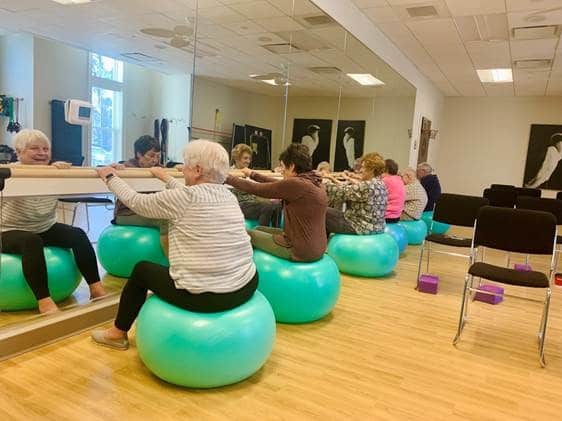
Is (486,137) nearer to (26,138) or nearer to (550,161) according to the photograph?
(550,161)

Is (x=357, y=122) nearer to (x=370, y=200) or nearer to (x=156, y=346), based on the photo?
(x=370, y=200)

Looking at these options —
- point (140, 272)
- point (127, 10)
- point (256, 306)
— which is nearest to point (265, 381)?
point (256, 306)

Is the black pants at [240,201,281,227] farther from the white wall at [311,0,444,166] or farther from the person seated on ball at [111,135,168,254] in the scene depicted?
the white wall at [311,0,444,166]

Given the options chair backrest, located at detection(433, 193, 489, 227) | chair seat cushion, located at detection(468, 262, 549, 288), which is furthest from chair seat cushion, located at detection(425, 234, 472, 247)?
chair seat cushion, located at detection(468, 262, 549, 288)

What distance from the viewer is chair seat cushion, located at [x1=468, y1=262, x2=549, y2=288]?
8.93ft

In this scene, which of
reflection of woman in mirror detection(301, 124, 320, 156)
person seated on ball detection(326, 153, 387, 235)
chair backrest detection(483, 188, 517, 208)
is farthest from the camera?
chair backrest detection(483, 188, 517, 208)

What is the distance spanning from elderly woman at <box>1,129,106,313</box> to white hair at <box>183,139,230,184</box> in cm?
86

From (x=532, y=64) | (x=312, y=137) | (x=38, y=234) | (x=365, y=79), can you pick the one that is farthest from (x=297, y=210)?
(x=532, y=64)

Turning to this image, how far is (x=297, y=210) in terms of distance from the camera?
2.99 metres

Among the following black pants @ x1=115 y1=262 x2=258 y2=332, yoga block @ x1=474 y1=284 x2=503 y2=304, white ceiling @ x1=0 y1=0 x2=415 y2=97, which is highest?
white ceiling @ x1=0 y1=0 x2=415 y2=97

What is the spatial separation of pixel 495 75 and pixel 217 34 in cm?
592

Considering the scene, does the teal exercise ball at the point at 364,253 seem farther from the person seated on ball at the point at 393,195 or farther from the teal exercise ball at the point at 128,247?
the teal exercise ball at the point at 128,247

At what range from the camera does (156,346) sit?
2.07 meters

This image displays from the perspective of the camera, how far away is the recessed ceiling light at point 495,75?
7.80 m
